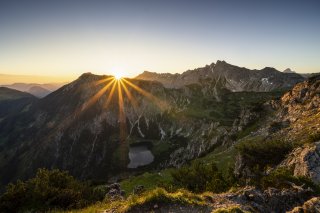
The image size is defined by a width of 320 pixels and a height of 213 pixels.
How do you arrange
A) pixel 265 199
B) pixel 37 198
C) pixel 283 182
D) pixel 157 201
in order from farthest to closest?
pixel 37 198
pixel 283 182
pixel 265 199
pixel 157 201

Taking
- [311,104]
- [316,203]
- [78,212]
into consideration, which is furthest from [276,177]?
[311,104]

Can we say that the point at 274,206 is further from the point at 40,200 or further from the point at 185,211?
the point at 40,200

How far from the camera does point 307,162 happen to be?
37031mm

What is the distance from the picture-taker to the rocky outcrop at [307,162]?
116 feet

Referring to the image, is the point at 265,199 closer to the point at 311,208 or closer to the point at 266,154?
the point at 311,208

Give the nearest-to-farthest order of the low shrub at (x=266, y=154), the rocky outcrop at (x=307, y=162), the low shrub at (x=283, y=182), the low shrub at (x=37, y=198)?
the low shrub at (x=283, y=182)
the low shrub at (x=37, y=198)
the rocky outcrop at (x=307, y=162)
the low shrub at (x=266, y=154)

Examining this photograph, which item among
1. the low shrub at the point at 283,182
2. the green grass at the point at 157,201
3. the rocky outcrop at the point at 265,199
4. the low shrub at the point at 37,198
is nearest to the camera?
the green grass at the point at 157,201

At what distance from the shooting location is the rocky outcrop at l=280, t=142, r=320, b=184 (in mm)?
35312

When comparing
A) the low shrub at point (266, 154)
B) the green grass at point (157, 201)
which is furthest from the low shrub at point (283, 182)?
the low shrub at point (266, 154)

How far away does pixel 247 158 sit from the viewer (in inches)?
2175

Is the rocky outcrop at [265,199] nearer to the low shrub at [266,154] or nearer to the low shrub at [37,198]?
the low shrub at [37,198]

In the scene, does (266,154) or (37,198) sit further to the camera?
(266,154)

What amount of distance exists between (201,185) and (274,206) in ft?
82.5

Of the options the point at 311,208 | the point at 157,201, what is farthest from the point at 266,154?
the point at 157,201
